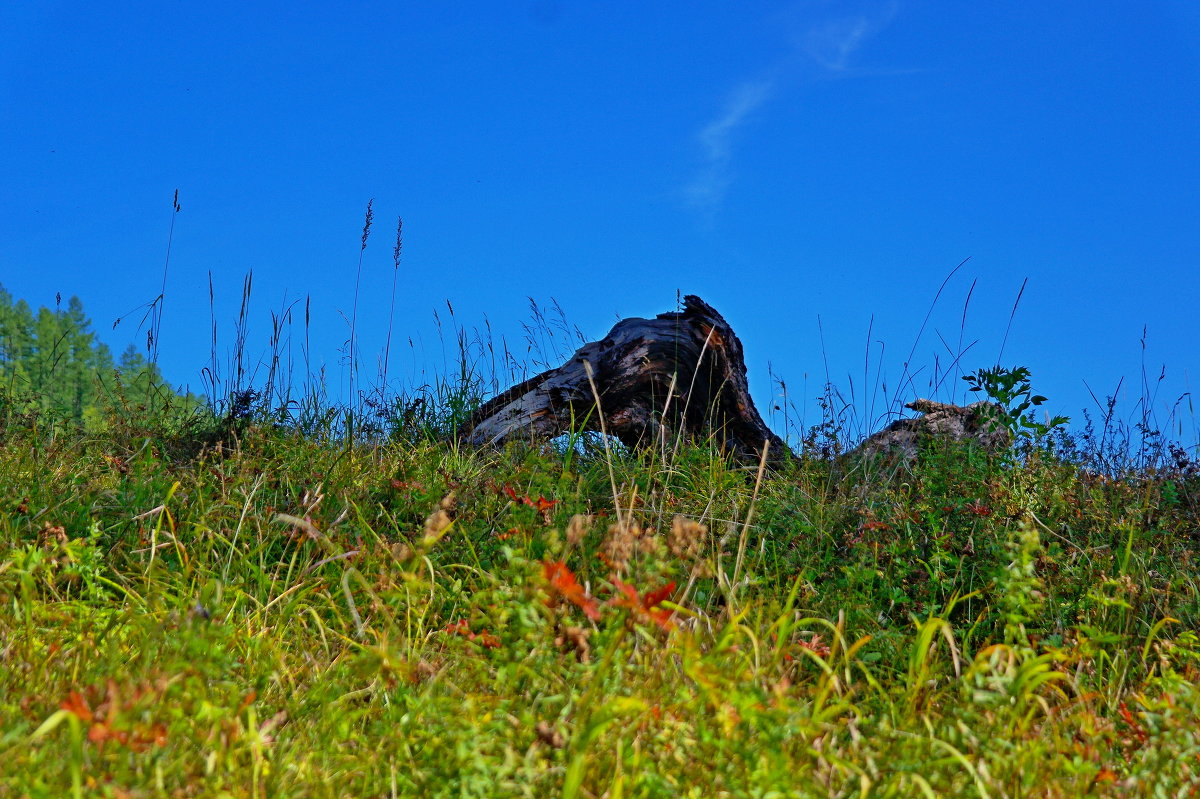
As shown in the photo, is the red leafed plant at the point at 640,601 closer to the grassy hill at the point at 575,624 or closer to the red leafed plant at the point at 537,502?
the grassy hill at the point at 575,624

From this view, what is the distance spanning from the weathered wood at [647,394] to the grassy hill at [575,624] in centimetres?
60

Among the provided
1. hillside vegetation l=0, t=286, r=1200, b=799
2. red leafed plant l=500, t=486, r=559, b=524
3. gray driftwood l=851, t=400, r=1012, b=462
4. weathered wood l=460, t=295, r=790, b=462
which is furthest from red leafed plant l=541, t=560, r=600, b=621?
gray driftwood l=851, t=400, r=1012, b=462

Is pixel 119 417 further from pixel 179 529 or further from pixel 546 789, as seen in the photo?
pixel 546 789

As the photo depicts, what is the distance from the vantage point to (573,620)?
10.0ft

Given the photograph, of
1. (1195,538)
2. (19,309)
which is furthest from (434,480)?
(19,309)

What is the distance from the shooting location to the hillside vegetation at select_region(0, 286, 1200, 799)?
2.14 metres

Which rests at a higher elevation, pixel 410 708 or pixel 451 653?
pixel 451 653

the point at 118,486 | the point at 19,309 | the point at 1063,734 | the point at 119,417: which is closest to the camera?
the point at 1063,734

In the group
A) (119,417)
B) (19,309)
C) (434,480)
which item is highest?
(19,309)

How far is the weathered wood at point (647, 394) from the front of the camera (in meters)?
6.48

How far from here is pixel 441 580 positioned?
3.89 m

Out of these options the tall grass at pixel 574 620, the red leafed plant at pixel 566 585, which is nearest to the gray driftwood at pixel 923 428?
the tall grass at pixel 574 620

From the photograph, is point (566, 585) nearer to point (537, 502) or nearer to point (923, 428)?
point (537, 502)

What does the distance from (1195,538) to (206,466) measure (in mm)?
5662
